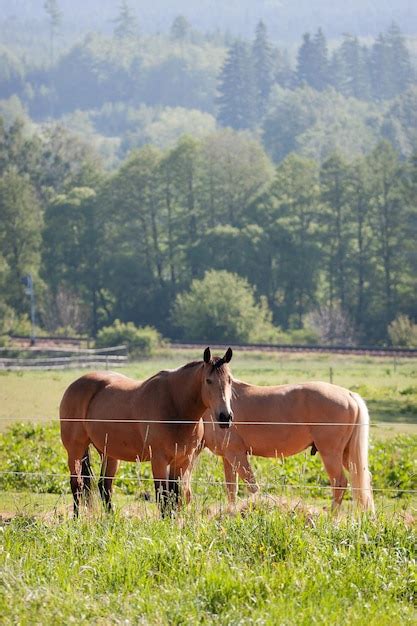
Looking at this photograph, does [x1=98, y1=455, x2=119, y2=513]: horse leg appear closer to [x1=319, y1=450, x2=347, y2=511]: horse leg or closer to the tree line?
[x1=319, y1=450, x2=347, y2=511]: horse leg

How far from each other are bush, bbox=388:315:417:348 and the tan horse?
4932 centimetres

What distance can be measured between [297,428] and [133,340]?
44246 millimetres

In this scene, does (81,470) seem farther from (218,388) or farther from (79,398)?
(218,388)

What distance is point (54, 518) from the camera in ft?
32.2

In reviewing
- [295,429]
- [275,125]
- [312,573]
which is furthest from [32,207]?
[275,125]

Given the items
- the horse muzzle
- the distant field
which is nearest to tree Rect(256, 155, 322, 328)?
the distant field

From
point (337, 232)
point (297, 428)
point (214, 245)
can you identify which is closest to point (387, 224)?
point (337, 232)

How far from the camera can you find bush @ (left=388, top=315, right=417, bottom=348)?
62469 millimetres

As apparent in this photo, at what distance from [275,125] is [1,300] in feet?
367

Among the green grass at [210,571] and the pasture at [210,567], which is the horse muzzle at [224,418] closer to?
the pasture at [210,567]

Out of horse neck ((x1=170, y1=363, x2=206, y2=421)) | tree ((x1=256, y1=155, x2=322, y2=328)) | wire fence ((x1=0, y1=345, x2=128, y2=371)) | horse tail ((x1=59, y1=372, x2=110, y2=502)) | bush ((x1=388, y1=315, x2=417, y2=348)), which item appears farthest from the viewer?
tree ((x1=256, y1=155, x2=322, y2=328))

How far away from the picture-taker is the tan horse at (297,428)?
13.0 metres

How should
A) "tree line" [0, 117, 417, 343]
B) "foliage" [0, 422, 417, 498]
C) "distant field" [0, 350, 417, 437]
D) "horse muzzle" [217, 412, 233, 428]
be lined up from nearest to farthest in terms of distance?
A: "horse muzzle" [217, 412, 233, 428] < "foliage" [0, 422, 417, 498] < "distant field" [0, 350, 417, 437] < "tree line" [0, 117, 417, 343]

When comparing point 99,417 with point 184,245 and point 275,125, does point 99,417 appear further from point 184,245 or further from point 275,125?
point 275,125
